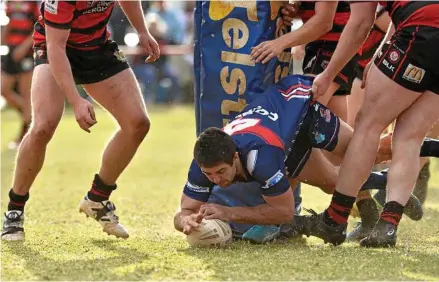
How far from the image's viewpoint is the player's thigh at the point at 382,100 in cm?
519

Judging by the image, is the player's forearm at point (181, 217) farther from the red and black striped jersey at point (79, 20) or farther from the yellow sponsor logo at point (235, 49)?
the red and black striped jersey at point (79, 20)

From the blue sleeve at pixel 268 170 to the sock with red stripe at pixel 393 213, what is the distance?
59 cm

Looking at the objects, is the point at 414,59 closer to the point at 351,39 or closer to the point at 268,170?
the point at 351,39

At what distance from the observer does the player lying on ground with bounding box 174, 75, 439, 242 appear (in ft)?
16.5

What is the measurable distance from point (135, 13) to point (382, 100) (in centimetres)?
185

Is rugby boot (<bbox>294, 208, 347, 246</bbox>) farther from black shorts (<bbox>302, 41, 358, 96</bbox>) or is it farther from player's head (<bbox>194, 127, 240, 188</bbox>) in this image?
black shorts (<bbox>302, 41, 358, 96</bbox>)

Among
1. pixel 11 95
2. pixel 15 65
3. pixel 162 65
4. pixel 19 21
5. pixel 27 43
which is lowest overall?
pixel 162 65

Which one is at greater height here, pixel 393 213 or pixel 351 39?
pixel 351 39

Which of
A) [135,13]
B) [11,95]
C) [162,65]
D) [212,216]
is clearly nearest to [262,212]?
[212,216]

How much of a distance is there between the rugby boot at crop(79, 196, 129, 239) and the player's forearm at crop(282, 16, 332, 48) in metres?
1.53

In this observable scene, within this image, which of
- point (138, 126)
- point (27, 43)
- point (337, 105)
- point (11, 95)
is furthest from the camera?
point (11, 95)

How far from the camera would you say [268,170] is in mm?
5004

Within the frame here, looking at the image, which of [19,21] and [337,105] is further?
[19,21]

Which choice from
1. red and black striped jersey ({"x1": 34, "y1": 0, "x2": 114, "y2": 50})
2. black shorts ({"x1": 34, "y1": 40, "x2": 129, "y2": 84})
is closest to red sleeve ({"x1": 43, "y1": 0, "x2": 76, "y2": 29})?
red and black striped jersey ({"x1": 34, "y1": 0, "x2": 114, "y2": 50})
